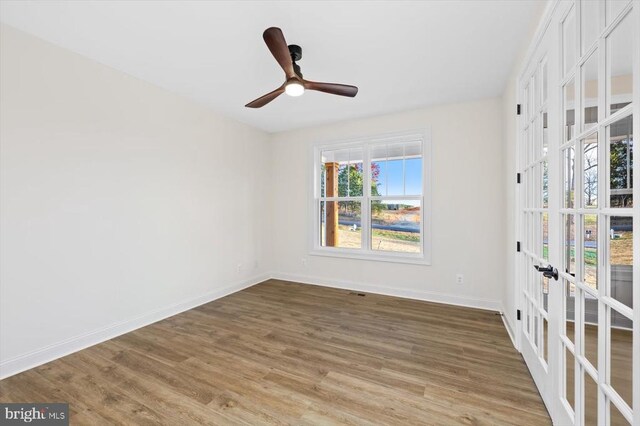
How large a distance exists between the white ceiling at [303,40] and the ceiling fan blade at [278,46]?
28 cm

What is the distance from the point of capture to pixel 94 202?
8.68 ft

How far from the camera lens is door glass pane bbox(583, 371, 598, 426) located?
1170 millimetres

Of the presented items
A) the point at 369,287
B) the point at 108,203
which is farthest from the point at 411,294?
the point at 108,203

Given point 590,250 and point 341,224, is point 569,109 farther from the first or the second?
point 341,224

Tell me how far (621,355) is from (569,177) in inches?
33.6

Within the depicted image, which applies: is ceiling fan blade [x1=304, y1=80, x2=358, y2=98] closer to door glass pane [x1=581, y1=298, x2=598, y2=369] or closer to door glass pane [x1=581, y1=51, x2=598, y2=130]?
door glass pane [x1=581, y1=51, x2=598, y2=130]

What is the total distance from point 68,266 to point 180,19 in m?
2.28

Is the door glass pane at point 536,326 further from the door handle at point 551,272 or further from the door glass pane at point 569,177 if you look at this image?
the door glass pane at point 569,177

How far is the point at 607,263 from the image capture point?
1085mm

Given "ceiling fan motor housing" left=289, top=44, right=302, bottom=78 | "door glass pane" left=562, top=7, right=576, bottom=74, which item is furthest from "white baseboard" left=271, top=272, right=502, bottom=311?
"ceiling fan motor housing" left=289, top=44, right=302, bottom=78

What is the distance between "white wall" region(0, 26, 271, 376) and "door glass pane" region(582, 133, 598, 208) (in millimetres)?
3598

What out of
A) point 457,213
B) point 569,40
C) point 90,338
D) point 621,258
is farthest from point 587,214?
point 90,338

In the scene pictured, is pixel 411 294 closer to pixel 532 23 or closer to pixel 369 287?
pixel 369 287

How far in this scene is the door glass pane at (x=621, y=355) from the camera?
3.11 feet
